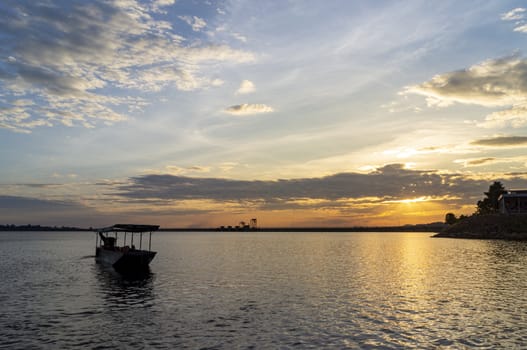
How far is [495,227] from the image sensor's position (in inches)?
6181

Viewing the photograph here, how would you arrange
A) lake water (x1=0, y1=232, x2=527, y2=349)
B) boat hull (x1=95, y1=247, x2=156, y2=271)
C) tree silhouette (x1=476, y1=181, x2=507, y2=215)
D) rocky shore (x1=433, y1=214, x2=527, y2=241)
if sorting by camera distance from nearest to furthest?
1. lake water (x1=0, y1=232, x2=527, y2=349)
2. boat hull (x1=95, y1=247, x2=156, y2=271)
3. rocky shore (x1=433, y1=214, x2=527, y2=241)
4. tree silhouette (x1=476, y1=181, x2=507, y2=215)

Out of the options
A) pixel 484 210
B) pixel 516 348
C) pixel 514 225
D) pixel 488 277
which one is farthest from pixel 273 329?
pixel 484 210

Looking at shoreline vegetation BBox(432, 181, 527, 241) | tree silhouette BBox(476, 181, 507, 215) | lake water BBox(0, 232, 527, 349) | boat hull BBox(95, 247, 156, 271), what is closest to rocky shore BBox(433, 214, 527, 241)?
shoreline vegetation BBox(432, 181, 527, 241)

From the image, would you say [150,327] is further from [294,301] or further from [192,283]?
[192,283]

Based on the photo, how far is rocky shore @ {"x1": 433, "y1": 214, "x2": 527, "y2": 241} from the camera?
5719 inches

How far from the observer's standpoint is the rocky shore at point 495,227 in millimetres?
145250

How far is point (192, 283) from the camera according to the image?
4850 cm

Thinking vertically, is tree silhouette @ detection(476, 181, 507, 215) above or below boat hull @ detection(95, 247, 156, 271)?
above

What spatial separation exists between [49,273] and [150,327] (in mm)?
41953

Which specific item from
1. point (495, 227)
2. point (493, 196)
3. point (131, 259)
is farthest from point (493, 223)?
point (131, 259)

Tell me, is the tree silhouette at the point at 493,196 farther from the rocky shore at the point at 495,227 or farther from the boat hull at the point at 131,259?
the boat hull at the point at 131,259

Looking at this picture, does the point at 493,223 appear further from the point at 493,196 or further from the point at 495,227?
the point at 493,196

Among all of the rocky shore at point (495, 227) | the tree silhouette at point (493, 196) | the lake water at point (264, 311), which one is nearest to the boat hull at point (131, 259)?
the lake water at point (264, 311)

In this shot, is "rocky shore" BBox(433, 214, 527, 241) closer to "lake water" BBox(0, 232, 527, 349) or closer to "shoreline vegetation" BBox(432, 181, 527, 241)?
"shoreline vegetation" BBox(432, 181, 527, 241)
